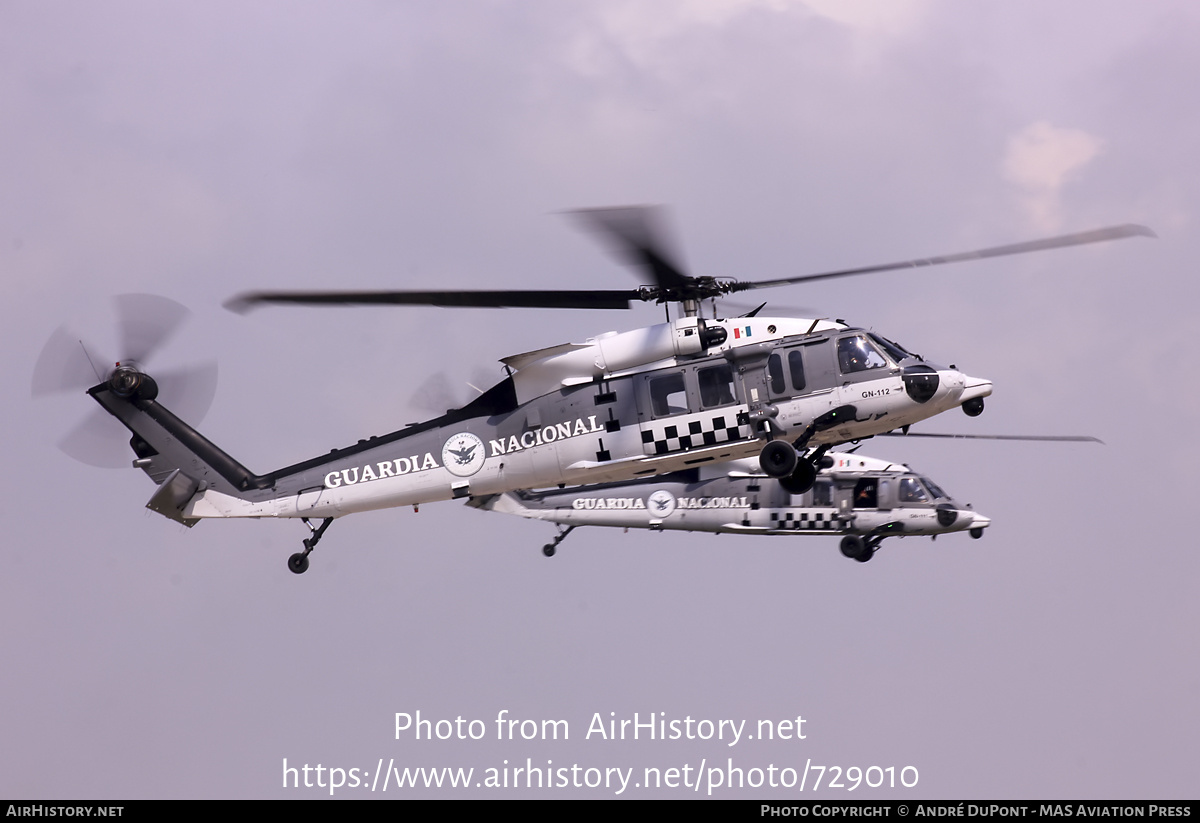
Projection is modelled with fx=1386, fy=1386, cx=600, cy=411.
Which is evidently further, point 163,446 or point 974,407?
point 163,446

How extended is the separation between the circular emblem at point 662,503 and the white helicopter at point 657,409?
13040mm

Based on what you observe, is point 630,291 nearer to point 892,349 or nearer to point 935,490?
point 892,349

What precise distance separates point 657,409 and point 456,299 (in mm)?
4532

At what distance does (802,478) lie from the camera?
84.8 ft

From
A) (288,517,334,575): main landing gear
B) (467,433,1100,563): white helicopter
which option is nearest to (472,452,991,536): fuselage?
(467,433,1100,563): white helicopter

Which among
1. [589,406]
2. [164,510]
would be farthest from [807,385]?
[164,510]

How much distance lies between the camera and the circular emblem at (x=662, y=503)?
39031 mm

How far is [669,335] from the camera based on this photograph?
24.9 m

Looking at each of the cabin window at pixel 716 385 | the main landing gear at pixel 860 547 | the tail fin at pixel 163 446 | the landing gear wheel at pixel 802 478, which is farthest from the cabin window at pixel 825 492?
the tail fin at pixel 163 446

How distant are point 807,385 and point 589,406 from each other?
3.96 meters

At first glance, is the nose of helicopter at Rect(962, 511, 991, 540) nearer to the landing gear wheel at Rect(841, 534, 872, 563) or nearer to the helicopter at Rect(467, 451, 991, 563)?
the helicopter at Rect(467, 451, 991, 563)

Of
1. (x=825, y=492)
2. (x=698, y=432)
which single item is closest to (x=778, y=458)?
(x=698, y=432)

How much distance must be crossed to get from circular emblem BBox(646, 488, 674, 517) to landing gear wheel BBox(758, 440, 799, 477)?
1457 cm
